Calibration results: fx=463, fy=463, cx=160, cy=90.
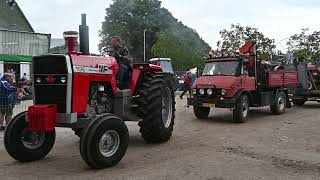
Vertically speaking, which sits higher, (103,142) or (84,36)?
(84,36)

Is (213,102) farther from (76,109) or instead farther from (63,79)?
(63,79)

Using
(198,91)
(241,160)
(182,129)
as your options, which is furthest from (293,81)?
(241,160)

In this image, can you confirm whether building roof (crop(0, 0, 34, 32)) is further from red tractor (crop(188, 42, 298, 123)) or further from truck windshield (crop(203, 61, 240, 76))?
red tractor (crop(188, 42, 298, 123))

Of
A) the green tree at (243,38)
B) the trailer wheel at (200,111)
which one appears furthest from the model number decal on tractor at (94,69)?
the green tree at (243,38)

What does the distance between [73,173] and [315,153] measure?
448 centimetres

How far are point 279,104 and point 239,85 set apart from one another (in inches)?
110

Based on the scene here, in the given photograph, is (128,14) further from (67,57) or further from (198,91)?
(67,57)

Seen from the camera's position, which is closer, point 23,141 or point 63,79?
point 63,79

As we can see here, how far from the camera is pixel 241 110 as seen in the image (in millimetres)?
13164

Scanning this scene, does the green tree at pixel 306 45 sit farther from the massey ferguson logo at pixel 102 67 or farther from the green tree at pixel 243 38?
the massey ferguson logo at pixel 102 67

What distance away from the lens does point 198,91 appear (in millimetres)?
13922

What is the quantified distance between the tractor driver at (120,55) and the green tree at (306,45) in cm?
3549

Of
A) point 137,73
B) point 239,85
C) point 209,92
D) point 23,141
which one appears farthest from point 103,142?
point 239,85

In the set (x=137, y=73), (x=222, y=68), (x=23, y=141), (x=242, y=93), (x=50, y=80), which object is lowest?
(x=23, y=141)
